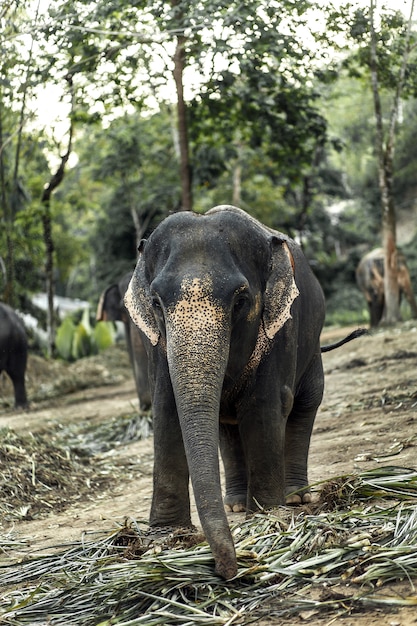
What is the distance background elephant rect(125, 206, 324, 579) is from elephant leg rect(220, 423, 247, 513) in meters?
0.39

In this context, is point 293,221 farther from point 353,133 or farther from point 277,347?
point 277,347

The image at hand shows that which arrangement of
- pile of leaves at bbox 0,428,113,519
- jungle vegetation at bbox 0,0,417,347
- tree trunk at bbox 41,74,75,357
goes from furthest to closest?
tree trunk at bbox 41,74,75,357
jungle vegetation at bbox 0,0,417,347
pile of leaves at bbox 0,428,113,519

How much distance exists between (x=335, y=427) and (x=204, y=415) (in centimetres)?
458

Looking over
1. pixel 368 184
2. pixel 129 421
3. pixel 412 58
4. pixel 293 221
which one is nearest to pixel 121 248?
pixel 293 221

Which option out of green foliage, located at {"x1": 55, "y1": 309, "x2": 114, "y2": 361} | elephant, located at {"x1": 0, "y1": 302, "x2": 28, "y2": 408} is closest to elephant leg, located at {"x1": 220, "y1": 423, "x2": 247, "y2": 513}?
elephant, located at {"x1": 0, "y1": 302, "x2": 28, "y2": 408}

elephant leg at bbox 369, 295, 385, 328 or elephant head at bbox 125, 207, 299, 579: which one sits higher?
elephant head at bbox 125, 207, 299, 579

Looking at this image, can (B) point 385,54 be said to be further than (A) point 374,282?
No

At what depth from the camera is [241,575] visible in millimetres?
3730

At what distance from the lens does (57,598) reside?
396 cm

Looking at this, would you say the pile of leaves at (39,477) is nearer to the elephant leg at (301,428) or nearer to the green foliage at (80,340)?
the elephant leg at (301,428)

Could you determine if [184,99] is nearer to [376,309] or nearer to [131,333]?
[131,333]

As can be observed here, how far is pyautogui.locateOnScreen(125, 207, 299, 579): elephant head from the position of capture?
388cm

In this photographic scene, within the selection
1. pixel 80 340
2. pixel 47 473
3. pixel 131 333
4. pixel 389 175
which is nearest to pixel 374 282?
pixel 389 175

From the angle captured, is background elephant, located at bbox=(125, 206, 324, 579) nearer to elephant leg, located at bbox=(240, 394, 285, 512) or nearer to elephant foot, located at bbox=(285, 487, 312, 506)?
elephant leg, located at bbox=(240, 394, 285, 512)
